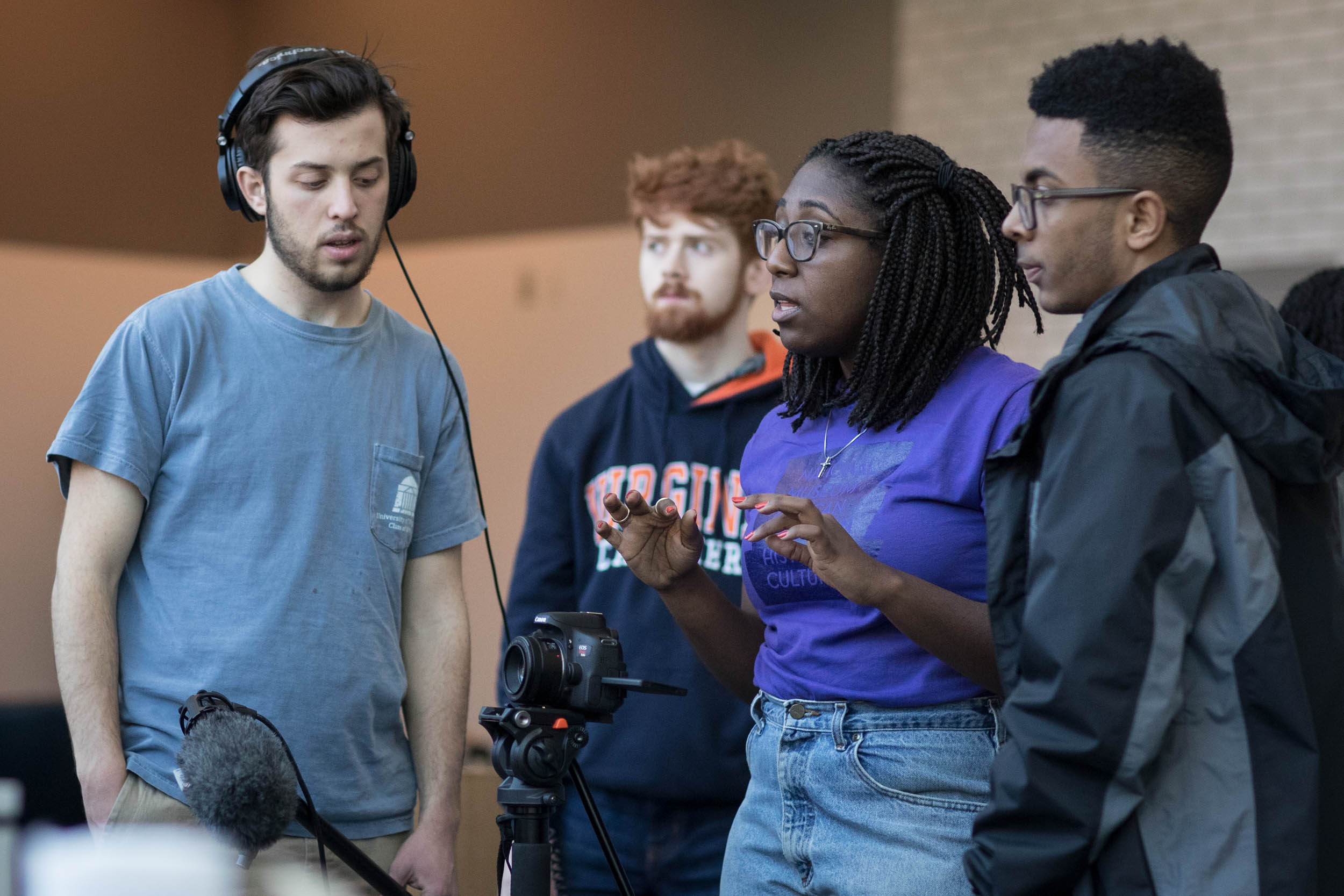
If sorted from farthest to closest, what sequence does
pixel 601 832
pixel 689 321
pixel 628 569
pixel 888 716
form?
pixel 689 321 → pixel 628 569 → pixel 601 832 → pixel 888 716

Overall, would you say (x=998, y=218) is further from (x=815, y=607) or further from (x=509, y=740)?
(x=509, y=740)

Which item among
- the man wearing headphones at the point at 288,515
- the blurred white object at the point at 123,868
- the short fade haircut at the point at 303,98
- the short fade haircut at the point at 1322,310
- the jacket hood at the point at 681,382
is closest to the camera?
the blurred white object at the point at 123,868

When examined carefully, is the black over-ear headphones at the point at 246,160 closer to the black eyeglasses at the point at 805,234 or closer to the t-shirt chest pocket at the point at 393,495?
the t-shirt chest pocket at the point at 393,495

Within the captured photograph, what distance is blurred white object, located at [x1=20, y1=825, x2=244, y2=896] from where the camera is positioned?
82 cm

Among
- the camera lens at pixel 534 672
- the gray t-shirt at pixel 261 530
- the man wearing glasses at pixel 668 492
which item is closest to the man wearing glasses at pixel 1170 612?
the camera lens at pixel 534 672

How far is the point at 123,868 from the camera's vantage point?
2.71 feet

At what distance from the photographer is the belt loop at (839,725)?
1501mm

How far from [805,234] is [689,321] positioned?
3.22 feet

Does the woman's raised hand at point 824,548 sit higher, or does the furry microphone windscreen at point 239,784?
the woman's raised hand at point 824,548

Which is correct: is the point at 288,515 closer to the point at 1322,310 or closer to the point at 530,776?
the point at 530,776

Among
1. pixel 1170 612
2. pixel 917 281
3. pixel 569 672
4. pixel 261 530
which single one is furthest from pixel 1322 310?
pixel 261 530

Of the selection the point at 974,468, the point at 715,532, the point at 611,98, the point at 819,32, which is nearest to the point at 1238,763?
the point at 974,468

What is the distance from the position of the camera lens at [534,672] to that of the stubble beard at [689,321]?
A: 124cm

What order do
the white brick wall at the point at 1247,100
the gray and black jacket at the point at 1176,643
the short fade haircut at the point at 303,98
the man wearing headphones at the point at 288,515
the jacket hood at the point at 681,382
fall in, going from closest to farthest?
the gray and black jacket at the point at 1176,643 < the man wearing headphones at the point at 288,515 < the short fade haircut at the point at 303,98 < the jacket hood at the point at 681,382 < the white brick wall at the point at 1247,100
